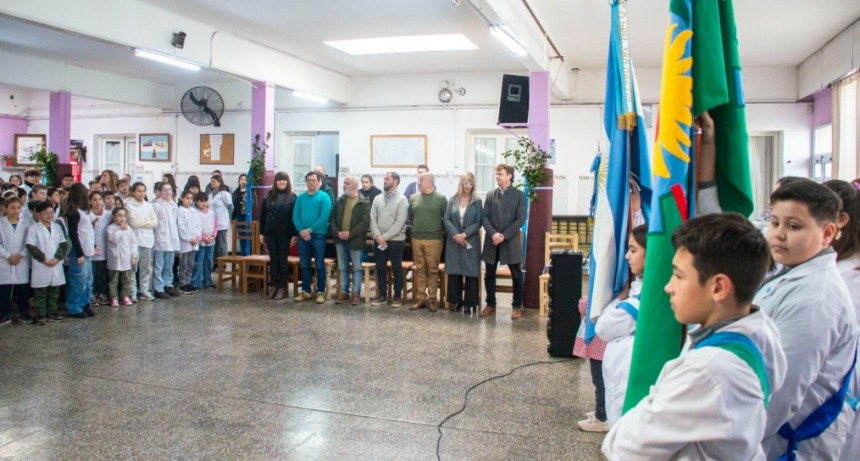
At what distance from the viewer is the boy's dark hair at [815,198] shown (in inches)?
67.7

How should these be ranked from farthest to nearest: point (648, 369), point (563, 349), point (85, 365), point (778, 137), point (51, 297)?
point (778, 137), point (51, 297), point (563, 349), point (85, 365), point (648, 369)

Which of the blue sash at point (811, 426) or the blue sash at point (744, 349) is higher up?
the blue sash at point (744, 349)

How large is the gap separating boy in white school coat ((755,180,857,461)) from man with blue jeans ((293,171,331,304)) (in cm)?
635

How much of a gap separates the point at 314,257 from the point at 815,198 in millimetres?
6670

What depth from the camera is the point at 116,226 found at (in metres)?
A: 7.15

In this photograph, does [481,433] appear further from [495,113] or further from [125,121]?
[125,121]

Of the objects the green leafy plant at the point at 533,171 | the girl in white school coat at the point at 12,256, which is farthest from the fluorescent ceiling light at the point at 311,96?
the girl in white school coat at the point at 12,256

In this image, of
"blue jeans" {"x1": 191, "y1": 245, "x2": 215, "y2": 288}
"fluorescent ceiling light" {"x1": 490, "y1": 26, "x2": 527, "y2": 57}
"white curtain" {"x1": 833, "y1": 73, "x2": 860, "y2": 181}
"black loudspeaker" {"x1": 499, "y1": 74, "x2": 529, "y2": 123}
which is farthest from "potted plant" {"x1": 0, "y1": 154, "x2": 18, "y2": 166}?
"white curtain" {"x1": 833, "y1": 73, "x2": 860, "y2": 181}

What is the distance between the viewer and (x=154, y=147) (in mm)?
13664

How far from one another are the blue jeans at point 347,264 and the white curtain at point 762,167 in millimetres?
6866

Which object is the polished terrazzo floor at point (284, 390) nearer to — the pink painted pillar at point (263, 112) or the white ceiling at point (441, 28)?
the white ceiling at point (441, 28)

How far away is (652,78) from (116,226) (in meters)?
8.41

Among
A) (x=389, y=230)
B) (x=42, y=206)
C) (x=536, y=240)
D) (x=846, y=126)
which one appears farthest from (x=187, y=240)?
(x=846, y=126)

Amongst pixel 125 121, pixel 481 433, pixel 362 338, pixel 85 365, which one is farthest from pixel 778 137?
pixel 125 121
